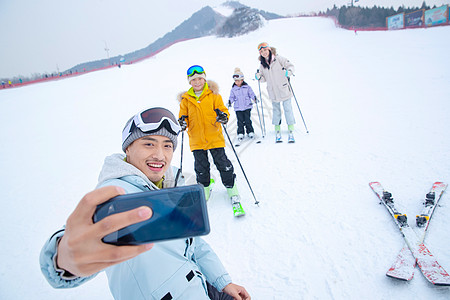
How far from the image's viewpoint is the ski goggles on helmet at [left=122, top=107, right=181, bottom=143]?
151 cm

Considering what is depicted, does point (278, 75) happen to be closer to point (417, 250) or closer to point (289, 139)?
point (289, 139)

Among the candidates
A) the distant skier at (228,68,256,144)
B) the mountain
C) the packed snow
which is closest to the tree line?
the mountain

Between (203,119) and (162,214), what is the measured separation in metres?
2.83

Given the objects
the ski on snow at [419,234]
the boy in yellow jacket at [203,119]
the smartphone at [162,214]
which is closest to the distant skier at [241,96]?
the boy in yellow jacket at [203,119]

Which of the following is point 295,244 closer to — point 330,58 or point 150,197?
point 150,197

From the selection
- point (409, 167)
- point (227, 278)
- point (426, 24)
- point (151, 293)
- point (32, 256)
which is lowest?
point (32, 256)

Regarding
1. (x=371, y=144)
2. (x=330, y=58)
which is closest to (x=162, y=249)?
(x=371, y=144)

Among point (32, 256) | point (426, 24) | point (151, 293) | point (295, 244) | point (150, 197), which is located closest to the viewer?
point (150, 197)

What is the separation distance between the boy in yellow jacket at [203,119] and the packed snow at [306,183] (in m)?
0.82

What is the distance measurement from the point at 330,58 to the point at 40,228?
18.1 meters

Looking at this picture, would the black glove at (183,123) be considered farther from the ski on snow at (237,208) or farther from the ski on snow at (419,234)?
the ski on snow at (419,234)

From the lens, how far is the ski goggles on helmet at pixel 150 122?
151 cm

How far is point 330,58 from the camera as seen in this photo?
15586 millimetres

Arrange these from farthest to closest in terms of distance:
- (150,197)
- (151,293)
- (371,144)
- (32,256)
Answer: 1. (371,144)
2. (32,256)
3. (151,293)
4. (150,197)
